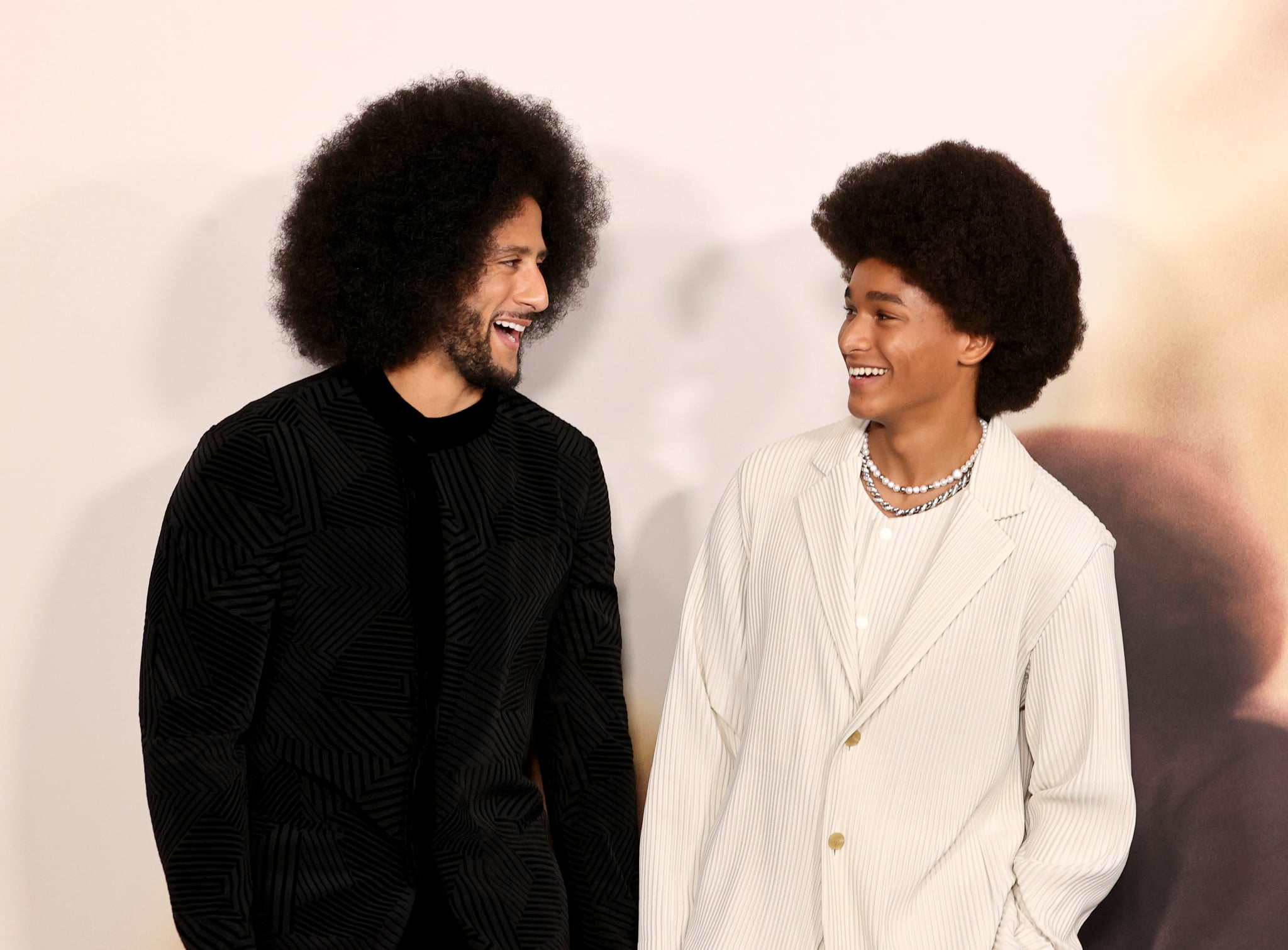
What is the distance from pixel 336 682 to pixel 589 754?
0.56 meters

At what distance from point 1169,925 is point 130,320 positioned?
2520 millimetres

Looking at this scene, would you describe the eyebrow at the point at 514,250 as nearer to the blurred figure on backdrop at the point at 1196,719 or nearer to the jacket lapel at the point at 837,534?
the jacket lapel at the point at 837,534

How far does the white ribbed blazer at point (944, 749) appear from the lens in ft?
7.51

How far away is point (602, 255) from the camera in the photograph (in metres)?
3.03

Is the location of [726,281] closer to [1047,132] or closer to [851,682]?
[1047,132]

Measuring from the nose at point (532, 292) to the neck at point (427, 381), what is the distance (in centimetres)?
17

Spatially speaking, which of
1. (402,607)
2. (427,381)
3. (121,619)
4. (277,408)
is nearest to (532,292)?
(427,381)

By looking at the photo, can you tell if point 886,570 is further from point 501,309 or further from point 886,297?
point 501,309

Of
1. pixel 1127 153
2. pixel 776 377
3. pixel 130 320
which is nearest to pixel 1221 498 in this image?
pixel 1127 153

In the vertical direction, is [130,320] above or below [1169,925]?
above

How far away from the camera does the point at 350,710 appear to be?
7.59 feet

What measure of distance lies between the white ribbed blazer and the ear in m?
0.14

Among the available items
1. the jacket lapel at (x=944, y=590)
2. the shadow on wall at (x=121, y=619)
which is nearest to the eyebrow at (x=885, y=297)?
the jacket lapel at (x=944, y=590)

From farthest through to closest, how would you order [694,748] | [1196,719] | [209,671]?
[1196,719] → [694,748] → [209,671]
